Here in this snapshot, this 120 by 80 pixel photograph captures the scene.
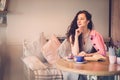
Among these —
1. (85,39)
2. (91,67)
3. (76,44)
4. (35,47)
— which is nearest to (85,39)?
(85,39)

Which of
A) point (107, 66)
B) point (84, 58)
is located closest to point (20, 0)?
point (84, 58)

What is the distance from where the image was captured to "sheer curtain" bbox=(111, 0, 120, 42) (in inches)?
159

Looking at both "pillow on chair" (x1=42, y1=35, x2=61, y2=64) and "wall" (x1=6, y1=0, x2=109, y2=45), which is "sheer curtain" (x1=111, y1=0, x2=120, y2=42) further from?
"pillow on chair" (x1=42, y1=35, x2=61, y2=64)

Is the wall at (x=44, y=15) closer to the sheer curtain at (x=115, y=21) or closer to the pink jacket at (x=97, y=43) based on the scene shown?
the sheer curtain at (x=115, y=21)

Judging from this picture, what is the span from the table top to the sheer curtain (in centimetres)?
152

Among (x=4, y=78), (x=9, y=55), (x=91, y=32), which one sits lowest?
(x=4, y=78)

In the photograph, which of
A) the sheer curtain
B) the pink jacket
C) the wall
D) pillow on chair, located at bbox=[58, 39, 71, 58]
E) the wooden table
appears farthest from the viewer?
the wall

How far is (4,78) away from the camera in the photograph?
421 centimetres

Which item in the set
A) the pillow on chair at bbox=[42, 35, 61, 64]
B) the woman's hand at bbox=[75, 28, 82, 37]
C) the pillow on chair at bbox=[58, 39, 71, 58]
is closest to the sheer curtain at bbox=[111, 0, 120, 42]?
the pillow on chair at bbox=[58, 39, 71, 58]

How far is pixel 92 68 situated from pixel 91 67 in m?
0.05

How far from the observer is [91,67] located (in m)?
2.36

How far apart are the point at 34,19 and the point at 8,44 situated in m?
0.60

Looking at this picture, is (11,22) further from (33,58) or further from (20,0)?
(33,58)

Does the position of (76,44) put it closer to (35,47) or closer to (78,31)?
(78,31)
